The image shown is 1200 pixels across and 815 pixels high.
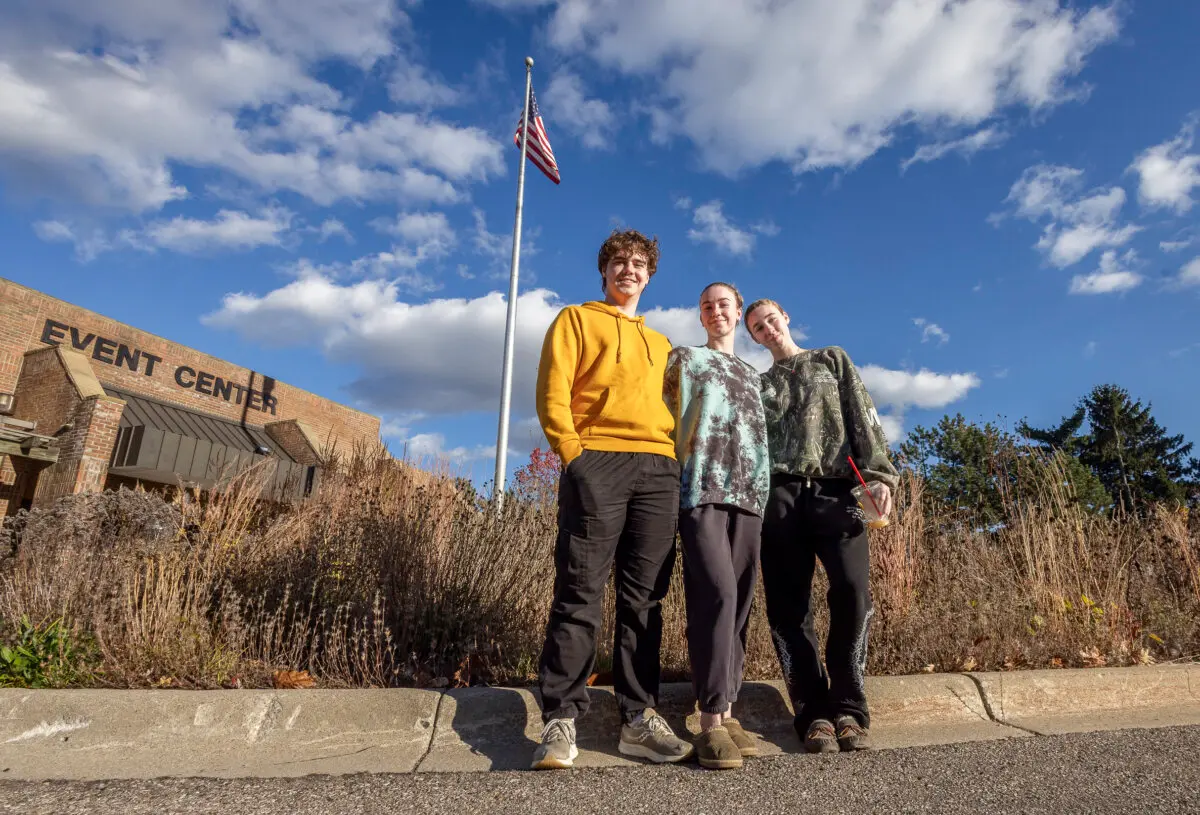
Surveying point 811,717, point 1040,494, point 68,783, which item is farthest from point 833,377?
point 1040,494

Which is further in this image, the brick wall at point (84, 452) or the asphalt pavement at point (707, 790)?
the brick wall at point (84, 452)

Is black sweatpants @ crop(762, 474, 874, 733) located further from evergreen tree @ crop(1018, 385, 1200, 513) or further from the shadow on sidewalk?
evergreen tree @ crop(1018, 385, 1200, 513)

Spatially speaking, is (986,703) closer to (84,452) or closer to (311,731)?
(311,731)

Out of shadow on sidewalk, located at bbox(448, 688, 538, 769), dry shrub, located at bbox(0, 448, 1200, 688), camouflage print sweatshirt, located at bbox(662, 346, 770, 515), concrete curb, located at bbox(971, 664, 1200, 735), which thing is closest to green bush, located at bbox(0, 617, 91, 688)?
dry shrub, located at bbox(0, 448, 1200, 688)

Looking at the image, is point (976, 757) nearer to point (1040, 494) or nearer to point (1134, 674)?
point (1134, 674)

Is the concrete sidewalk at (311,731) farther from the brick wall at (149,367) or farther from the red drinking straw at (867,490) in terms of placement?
the brick wall at (149,367)

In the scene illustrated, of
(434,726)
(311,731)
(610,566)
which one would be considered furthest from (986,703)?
(311,731)

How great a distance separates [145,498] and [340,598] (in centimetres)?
414

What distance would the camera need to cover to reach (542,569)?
165 inches

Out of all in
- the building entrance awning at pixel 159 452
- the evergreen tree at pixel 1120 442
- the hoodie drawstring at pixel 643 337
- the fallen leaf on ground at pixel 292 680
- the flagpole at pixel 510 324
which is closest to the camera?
the hoodie drawstring at pixel 643 337

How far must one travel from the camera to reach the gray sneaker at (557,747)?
7.82 feet

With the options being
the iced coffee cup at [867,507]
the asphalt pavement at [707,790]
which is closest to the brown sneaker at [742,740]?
the asphalt pavement at [707,790]

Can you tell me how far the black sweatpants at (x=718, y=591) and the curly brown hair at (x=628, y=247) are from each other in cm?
111

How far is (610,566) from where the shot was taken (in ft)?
8.57
